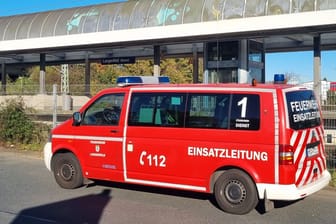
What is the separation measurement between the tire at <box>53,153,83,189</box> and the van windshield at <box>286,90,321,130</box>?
154 inches

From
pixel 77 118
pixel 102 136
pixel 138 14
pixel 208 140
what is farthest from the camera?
pixel 138 14

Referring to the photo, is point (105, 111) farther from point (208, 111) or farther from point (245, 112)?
point (245, 112)

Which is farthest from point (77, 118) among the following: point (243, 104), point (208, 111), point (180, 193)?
point (243, 104)

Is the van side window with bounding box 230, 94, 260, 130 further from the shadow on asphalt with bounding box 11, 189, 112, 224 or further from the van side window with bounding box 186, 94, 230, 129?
the shadow on asphalt with bounding box 11, 189, 112, 224

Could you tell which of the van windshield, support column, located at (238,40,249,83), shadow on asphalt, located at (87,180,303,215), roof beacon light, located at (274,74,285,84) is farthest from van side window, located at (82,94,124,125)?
support column, located at (238,40,249,83)

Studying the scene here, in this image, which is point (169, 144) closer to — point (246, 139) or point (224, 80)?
point (246, 139)

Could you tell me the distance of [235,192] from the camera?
22.0ft

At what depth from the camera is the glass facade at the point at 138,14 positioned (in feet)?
57.8

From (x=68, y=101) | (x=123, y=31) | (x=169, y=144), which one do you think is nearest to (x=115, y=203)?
(x=169, y=144)

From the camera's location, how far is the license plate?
21.9ft

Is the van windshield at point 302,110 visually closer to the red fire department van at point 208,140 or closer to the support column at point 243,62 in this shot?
the red fire department van at point 208,140

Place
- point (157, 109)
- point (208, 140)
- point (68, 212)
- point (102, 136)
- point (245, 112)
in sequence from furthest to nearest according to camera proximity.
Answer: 1. point (102, 136)
2. point (157, 109)
3. point (208, 140)
4. point (68, 212)
5. point (245, 112)

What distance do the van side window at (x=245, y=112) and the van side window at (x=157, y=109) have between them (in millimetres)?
868

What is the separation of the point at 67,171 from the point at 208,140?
2973 mm
